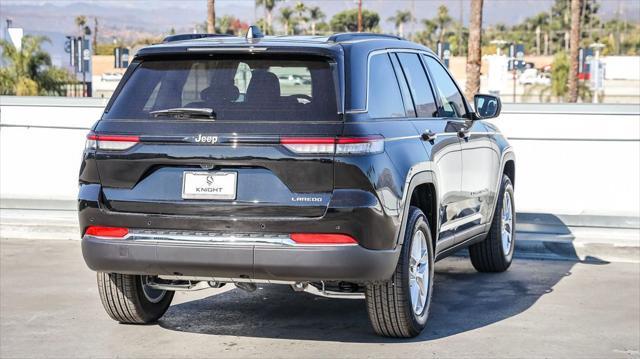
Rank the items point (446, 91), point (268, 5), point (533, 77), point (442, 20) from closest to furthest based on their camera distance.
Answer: point (446, 91) < point (533, 77) < point (268, 5) < point (442, 20)

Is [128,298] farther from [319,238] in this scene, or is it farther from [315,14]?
[315,14]

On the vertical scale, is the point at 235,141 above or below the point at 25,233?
above

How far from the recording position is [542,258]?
36.6 ft

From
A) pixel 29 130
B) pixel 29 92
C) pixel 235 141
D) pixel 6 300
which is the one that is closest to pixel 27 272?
pixel 6 300

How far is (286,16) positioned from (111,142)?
524 feet

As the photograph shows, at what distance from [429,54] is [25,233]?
546cm

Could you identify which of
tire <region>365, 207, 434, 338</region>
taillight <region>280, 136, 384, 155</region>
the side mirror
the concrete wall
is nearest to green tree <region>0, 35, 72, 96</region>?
the concrete wall

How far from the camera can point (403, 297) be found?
7.11 meters

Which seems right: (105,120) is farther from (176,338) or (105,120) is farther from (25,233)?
(25,233)

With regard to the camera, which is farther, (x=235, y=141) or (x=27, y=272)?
(x=27, y=272)

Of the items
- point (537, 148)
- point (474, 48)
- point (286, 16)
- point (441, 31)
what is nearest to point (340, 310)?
point (537, 148)

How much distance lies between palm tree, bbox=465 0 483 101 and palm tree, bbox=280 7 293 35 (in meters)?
127

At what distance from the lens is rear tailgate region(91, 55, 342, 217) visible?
654 cm

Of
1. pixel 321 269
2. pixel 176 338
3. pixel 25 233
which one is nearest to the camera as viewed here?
pixel 321 269
